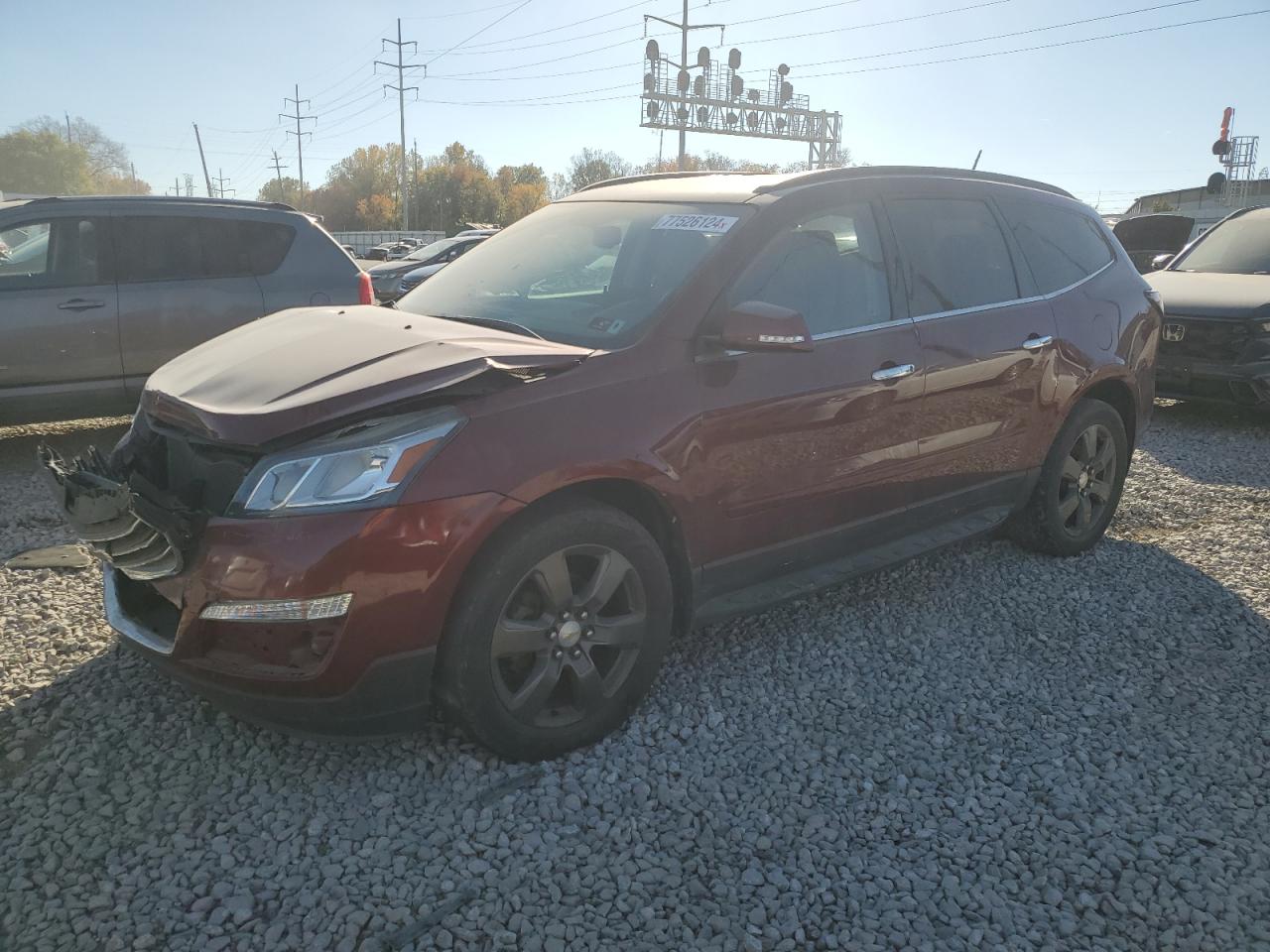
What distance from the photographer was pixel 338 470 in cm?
262

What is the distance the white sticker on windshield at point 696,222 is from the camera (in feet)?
11.6

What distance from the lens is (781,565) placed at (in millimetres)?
3625

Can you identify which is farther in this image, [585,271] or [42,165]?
[42,165]

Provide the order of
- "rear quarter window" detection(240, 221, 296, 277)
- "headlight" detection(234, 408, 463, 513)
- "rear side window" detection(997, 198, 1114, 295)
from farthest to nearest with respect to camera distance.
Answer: "rear quarter window" detection(240, 221, 296, 277) < "rear side window" detection(997, 198, 1114, 295) < "headlight" detection(234, 408, 463, 513)

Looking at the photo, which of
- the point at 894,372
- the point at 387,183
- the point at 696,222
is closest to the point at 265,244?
the point at 696,222

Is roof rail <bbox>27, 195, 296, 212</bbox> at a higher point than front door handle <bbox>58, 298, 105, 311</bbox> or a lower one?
higher

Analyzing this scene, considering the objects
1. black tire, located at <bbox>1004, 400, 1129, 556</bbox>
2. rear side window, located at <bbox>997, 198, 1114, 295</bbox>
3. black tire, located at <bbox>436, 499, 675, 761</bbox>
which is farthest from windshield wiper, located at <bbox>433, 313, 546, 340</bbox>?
black tire, located at <bbox>1004, 400, 1129, 556</bbox>

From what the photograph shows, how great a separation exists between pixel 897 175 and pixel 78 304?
546 centimetres

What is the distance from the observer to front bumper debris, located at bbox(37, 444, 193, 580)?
2672 mm

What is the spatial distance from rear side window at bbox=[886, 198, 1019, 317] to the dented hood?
1660 millimetres

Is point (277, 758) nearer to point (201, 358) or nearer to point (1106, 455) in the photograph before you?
point (201, 358)

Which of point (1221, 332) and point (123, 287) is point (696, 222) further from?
point (1221, 332)

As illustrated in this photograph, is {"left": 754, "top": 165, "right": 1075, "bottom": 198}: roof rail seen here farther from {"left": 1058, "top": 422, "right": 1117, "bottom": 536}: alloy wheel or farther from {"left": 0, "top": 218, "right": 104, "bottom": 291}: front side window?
{"left": 0, "top": 218, "right": 104, "bottom": 291}: front side window

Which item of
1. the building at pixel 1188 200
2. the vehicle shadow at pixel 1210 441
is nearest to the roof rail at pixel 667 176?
the vehicle shadow at pixel 1210 441
